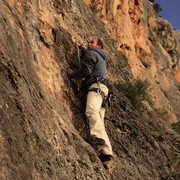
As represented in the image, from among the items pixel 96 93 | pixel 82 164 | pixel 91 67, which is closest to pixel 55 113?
pixel 82 164

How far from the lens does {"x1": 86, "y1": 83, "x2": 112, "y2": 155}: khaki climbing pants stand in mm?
4680

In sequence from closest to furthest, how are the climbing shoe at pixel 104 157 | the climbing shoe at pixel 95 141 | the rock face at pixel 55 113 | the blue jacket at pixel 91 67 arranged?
the rock face at pixel 55 113 → the climbing shoe at pixel 95 141 → the climbing shoe at pixel 104 157 → the blue jacket at pixel 91 67

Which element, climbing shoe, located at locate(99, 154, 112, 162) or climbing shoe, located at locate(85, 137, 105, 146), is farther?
climbing shoe, located at locate(99, 154, 112, 162)

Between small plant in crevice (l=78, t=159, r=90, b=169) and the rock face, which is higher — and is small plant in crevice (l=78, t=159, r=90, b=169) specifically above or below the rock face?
below

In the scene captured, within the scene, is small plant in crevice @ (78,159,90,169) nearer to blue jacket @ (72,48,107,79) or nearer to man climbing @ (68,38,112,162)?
man climbing @ (68,38,112,162)

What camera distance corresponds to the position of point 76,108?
5.38 meters

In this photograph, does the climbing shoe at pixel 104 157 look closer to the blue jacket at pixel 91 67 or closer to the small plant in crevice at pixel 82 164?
the small plant in crevice at pixel 82 164

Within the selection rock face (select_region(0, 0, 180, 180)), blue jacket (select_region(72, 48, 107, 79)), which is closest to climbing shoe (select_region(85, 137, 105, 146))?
rock face (select_region(0, 0, 180, 180))

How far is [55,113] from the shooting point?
14.0 ft

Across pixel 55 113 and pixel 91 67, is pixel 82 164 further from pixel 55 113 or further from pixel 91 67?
pixel 91 67

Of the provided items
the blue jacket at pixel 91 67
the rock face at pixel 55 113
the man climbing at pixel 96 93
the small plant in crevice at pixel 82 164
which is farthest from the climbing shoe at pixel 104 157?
the blue jacket at pixel 91 67

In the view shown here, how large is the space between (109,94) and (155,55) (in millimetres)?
14162

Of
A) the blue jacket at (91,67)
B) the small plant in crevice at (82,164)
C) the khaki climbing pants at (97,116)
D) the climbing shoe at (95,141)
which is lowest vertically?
the small plant in crevice at (82,164)

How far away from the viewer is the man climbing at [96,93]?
4.68m
